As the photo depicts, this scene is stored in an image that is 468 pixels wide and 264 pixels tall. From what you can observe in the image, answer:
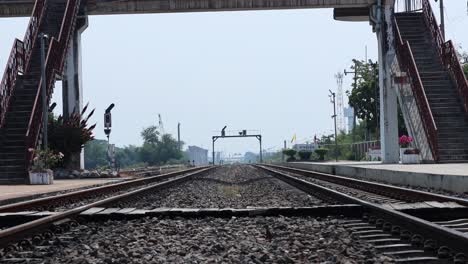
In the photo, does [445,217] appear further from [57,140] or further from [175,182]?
[57,140]

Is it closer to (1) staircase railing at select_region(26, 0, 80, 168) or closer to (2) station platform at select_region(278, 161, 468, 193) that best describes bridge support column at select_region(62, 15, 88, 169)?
(1) staircase railing at select_region(26, 0, 80, 168)

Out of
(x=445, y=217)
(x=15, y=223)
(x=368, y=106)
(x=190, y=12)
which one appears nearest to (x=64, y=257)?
(x=15, y=223)

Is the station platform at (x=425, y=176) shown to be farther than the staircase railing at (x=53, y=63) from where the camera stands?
No

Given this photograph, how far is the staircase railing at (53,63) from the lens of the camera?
22888mm

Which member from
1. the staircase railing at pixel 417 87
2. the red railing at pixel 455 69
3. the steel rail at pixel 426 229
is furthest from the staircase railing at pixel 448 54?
the steel rail at pixel 426 229

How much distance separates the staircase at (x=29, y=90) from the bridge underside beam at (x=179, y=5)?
162 centimetres

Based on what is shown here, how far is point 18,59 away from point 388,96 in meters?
18.2

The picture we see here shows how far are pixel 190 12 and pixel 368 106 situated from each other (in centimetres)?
2668

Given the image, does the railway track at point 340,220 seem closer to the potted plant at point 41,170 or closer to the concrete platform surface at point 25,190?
the concrete platform surface at point 25,190

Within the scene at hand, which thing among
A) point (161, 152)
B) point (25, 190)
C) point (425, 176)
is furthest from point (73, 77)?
point (161, 152)

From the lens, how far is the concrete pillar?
101ft

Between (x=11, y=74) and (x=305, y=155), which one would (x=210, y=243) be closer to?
(x=11, y=74)

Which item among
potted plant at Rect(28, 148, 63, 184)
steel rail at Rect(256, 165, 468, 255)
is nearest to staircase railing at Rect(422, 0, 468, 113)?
potted plant at Rect(28, 148, 63, 184)

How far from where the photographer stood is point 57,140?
28.1 m
